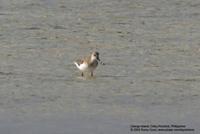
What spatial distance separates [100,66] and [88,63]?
850 millimetres

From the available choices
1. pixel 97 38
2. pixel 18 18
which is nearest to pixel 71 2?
pixel 18 18

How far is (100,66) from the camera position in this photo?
15680mm

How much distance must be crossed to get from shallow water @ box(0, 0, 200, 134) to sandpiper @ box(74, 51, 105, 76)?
150 mm

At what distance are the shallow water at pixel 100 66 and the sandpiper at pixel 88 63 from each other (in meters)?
0.15

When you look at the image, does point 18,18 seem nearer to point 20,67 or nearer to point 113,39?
point 113,39

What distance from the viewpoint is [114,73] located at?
15.0m

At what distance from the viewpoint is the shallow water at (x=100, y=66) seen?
1202 centimetres

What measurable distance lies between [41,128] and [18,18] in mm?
8931

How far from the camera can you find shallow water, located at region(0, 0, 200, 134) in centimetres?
1202

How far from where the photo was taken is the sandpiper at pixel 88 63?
1484 cm

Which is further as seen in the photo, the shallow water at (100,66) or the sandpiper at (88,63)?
the sandpiper at (88,63)

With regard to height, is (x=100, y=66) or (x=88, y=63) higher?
(x=100, y=66)

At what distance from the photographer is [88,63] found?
14852mm

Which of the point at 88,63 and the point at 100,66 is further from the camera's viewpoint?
the point at 100,66
